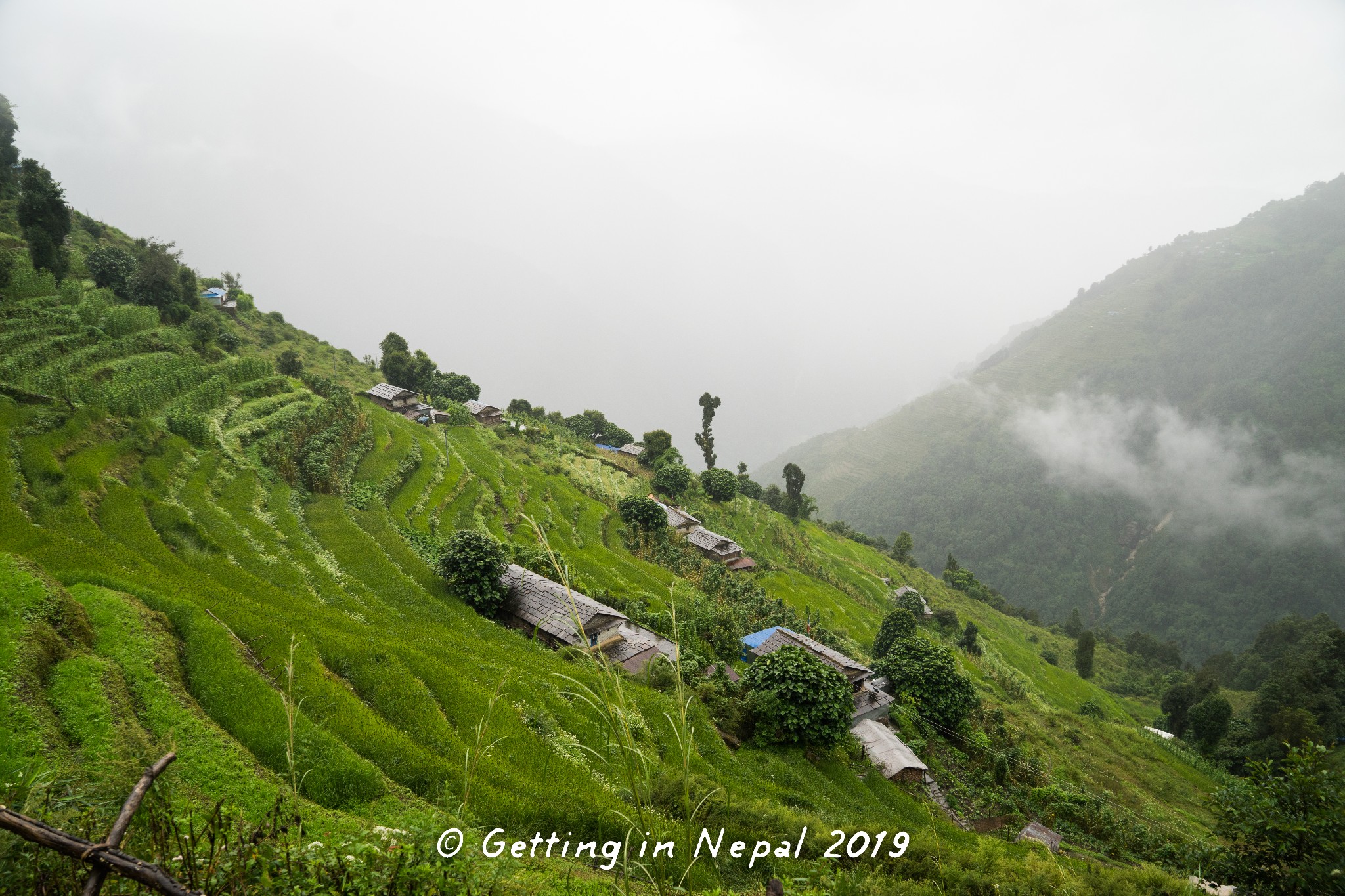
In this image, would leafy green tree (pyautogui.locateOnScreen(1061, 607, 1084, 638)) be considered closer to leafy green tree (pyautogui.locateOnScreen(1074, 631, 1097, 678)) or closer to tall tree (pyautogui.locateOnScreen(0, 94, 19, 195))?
leafy green tree (pyautogui.locateOnScreen(1074, 631, 1097, 678))

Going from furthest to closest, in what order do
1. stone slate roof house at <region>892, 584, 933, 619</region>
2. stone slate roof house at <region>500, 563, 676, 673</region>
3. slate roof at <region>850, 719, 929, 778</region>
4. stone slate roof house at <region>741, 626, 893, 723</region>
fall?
stone slate roof house at <region>892, 584, 933, 619</region>, stone slate roof house at <region>741, 626, 893, 723</region>, stone slate roof house at <region>500, 563, 676, 673</region>, slate roof at <region>850, 719, 929, 778</region>

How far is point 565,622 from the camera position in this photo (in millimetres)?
27953

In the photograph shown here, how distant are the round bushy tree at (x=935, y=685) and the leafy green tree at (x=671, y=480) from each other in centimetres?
3835

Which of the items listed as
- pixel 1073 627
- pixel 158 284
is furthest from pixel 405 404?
pixel 1073 627

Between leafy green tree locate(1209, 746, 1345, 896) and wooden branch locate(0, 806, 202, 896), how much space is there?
52.5ft

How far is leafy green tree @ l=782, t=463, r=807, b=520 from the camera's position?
8794cm

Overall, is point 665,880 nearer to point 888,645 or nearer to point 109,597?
point 109,597

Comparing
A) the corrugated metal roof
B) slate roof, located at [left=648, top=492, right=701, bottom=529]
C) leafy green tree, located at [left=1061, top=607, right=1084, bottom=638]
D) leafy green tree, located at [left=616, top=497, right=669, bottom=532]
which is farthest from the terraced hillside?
leafy green tree, located at [left=1061, top=607, right=1084, bottom=638]

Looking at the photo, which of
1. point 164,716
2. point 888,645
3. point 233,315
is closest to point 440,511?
point 164,716

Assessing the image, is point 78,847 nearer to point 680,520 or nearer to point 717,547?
point 717,547

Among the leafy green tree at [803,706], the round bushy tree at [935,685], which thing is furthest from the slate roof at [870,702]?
the leafy green tree at [803,706]

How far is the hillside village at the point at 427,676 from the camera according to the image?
9.01 meters

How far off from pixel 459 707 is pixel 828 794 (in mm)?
15051

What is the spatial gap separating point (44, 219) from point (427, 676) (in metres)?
45.5
